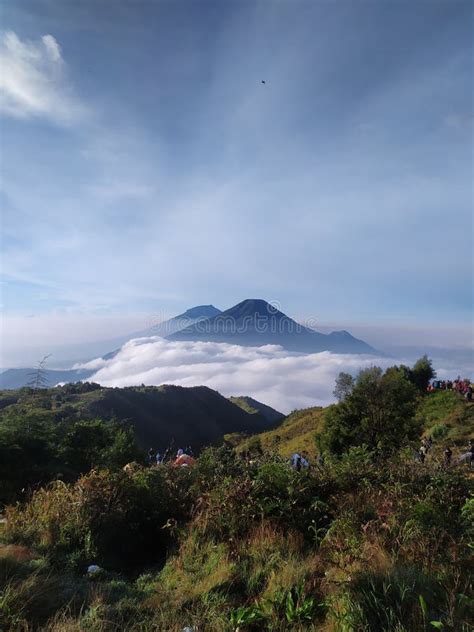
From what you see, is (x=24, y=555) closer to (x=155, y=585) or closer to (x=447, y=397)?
(x=155, y=585)

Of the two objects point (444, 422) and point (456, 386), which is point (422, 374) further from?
point (444, 422)

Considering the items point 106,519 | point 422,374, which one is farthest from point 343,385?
point 106,519

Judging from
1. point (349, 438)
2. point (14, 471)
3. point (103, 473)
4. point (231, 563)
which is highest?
point (103, 473)

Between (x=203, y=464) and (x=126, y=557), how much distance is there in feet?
6.74

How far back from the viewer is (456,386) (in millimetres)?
36406

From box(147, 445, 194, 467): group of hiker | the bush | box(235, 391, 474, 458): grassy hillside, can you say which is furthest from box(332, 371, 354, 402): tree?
the bush

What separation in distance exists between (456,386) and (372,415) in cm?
1775

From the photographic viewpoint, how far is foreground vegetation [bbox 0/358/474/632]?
316cm

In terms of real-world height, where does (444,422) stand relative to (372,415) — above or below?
below

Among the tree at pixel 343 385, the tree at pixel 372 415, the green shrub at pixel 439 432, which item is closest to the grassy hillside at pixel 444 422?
the green shrub at pixel 439 432

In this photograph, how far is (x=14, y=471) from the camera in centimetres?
930

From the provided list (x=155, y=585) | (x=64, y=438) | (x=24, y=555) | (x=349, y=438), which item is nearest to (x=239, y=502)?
(x=155, y=585)

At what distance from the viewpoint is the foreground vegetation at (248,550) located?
124 inches

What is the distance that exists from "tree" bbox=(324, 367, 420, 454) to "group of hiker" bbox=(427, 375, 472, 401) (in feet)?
41.2
